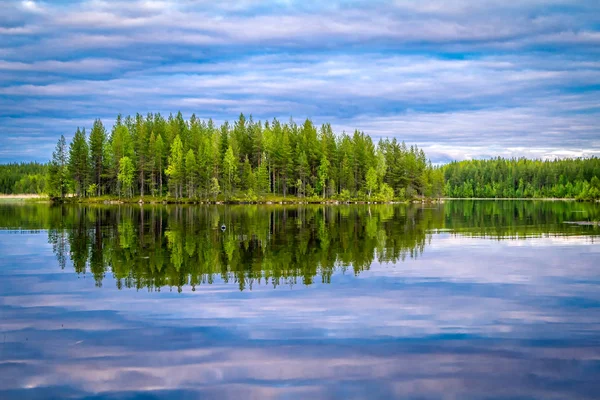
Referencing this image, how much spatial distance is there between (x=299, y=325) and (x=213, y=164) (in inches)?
5528

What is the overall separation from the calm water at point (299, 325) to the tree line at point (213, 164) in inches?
4778

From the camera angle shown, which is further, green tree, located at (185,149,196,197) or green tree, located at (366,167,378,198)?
green tree, located at (366,167,378,198)

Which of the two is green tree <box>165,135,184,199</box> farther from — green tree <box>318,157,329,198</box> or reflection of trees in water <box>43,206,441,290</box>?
reflection of trees in water <box>43,206,441,290</box>

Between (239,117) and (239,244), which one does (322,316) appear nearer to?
(239,244)

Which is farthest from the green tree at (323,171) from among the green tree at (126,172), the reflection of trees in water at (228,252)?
the reflection of trees in water at (228,252)

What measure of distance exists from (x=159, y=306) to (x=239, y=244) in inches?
793

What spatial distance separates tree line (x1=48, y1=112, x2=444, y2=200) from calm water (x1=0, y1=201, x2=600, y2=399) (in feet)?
398

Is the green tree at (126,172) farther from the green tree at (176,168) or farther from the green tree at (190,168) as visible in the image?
the green tree at (190,168)

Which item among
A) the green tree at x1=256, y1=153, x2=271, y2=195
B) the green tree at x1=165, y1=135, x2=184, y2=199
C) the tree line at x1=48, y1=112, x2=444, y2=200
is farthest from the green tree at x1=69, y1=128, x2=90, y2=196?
the green tree at x1=256, y1=153, x2=271, y2=195

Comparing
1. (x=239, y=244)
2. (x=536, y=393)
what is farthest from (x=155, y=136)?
(x=536, y=393)

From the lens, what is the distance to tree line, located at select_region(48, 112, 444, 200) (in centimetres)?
15512

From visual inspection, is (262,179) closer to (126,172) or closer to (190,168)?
(190,168)

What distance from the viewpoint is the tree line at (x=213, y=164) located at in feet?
509

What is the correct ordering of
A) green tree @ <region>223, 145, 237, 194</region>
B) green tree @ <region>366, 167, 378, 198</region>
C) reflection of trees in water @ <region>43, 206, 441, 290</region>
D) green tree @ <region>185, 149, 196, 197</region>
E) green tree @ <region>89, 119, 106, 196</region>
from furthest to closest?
green tree @ <region>366, 167, 378, 198</region> < green tree @ <region>89, 119, 106, 196</region> < green tree @ <region>223, 145, 237, 194</region> < green tree @ <region>185, 149, 196, 197</region> < reflection of trees in water @ <region>43, 206, 441, 290</region>
